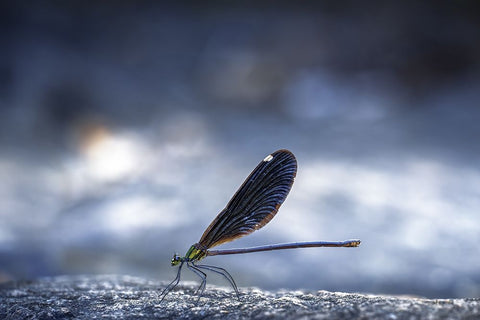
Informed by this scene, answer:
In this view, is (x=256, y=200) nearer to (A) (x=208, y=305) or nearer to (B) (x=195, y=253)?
(B) (x=195, y=253)

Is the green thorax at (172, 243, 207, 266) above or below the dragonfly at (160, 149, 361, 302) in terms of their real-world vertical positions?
below

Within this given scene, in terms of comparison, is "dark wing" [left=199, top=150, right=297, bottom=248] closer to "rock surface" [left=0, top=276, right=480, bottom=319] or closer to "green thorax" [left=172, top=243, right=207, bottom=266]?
"green thorax" [left=172, top=243, right=207, bottom=266]

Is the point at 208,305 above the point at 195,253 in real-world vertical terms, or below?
below

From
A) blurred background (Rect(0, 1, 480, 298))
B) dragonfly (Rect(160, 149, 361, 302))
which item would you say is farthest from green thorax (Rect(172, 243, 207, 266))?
blurred background (Rect(0, 1, 480, 298))

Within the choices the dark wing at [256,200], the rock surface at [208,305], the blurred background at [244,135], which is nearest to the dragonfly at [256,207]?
the dark wing at [256,200]

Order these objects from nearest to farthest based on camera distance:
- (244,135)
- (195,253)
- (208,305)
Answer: (208,305)
(195,253)
(244,135)

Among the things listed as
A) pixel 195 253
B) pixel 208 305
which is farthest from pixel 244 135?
pixel 208 305

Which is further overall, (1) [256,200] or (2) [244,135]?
(2) [244,135]
